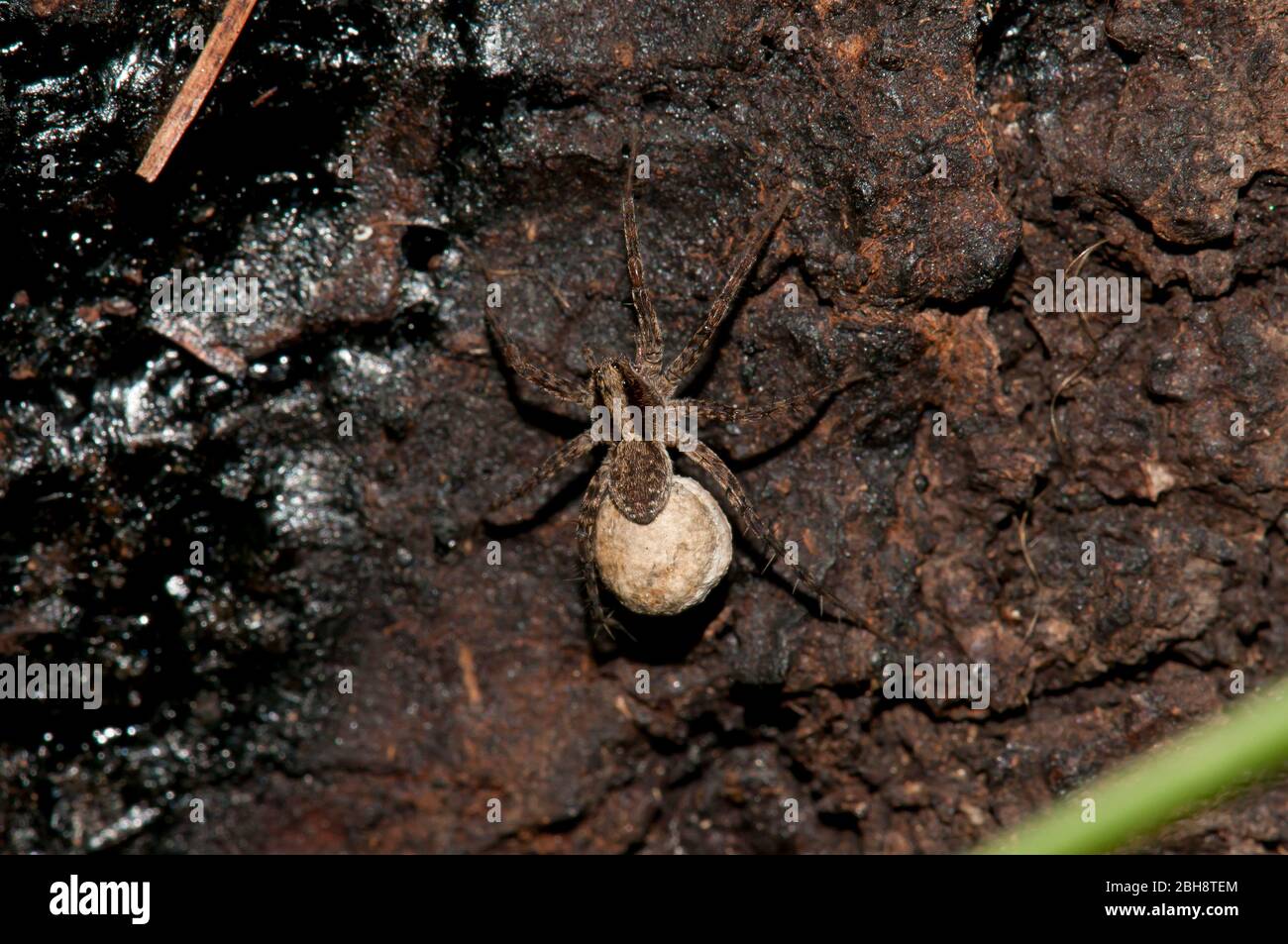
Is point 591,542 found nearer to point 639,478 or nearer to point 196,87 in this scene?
point 639,478

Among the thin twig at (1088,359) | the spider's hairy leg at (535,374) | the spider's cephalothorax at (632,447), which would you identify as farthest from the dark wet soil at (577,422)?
the spider's cephalothorax at (632,447)

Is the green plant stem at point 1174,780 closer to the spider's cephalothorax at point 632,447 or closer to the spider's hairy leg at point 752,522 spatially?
the spider's hairy leg at point 752,522

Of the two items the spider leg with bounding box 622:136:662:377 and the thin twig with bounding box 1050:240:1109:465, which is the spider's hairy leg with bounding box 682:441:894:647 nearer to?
the spider leg with bounding box 622:136:662:377

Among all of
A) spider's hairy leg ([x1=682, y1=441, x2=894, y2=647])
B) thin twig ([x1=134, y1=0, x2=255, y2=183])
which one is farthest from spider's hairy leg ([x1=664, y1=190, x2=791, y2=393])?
thin twig ([x1=134, y1=0, x2=255, y2=183])

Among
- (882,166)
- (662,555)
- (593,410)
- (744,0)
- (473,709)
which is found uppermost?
(744,0)

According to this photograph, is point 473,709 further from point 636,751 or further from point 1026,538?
point 1026,538

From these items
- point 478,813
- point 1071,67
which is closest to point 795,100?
point 1071,67

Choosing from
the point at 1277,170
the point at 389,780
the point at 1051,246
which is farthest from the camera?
the point at 389,780
